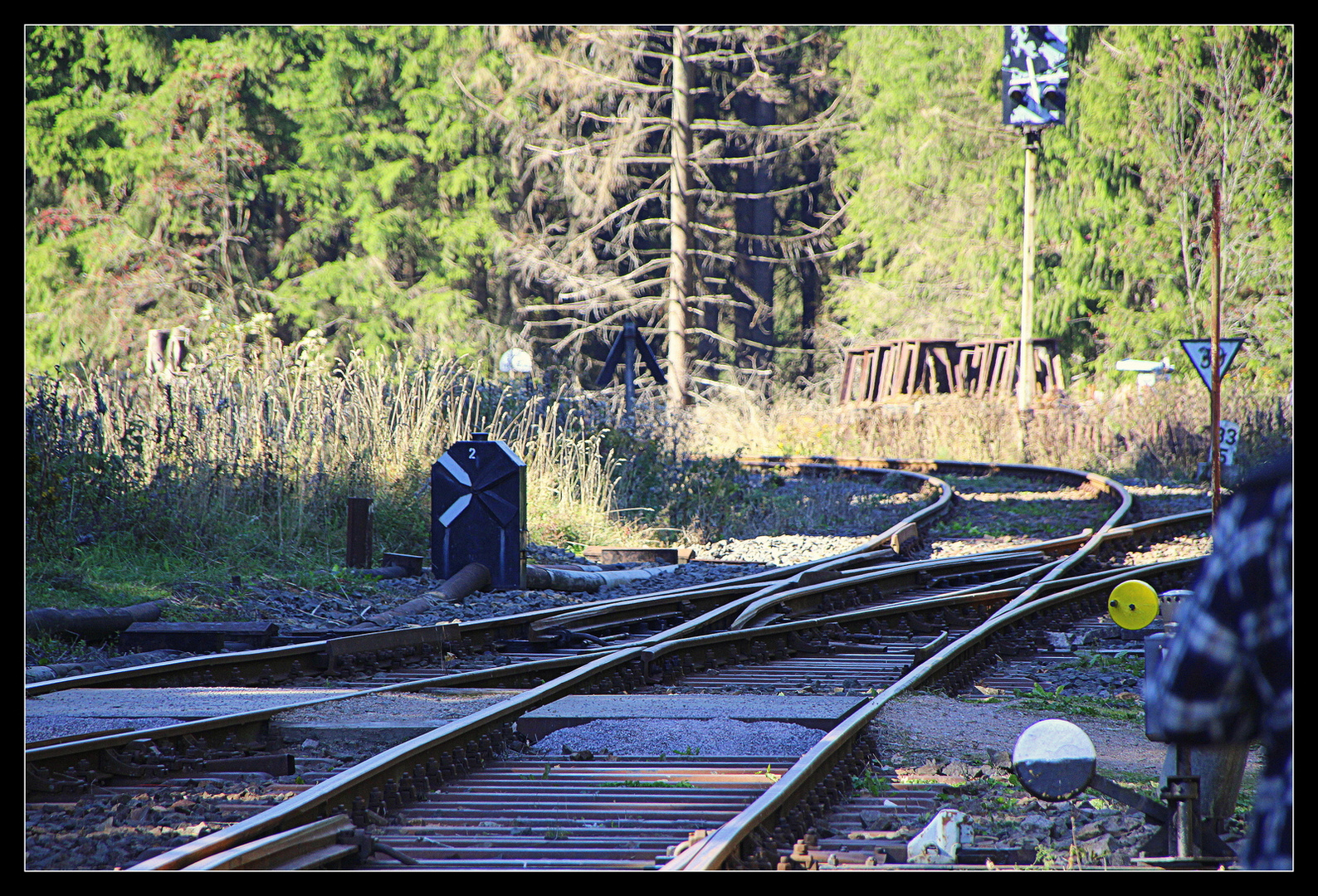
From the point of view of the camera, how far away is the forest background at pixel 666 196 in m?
29.6

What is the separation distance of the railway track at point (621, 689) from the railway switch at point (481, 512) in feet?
4.31

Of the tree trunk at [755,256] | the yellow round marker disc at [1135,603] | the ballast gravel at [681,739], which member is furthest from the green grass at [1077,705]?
the tree trunk at [755,256]

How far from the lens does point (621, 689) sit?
627cm

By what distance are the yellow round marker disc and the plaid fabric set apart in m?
2.96

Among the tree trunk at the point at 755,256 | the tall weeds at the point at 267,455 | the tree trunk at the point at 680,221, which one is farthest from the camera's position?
the tree trunk at the point at 755,256

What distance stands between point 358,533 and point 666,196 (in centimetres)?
2852

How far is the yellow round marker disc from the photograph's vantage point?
174 inches

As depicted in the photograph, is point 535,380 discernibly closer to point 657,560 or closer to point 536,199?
point 657,560

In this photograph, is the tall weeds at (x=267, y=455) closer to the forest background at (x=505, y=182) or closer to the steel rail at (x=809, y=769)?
the steel rail at (x=809, y=769)

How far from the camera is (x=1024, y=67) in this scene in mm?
26141

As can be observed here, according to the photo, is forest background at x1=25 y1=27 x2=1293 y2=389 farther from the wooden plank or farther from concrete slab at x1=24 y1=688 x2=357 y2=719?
concrete slab at x1=24 y1=688 x2=357 y2=719
